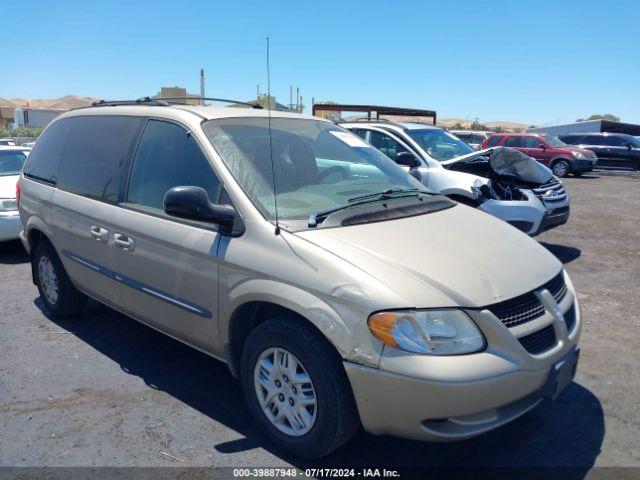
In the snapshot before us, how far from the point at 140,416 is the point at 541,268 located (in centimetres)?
257

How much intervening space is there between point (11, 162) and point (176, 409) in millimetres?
7070

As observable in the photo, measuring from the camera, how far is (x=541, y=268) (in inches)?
126

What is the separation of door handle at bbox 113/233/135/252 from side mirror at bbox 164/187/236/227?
0.81 metres

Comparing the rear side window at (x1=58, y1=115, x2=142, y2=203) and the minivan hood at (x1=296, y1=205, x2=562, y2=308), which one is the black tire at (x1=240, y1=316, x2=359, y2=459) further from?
the rear side window at (x1=58, y1=115, x2=142, y2=203)

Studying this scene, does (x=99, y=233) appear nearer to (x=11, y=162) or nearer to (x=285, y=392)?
(x=285, y=392)

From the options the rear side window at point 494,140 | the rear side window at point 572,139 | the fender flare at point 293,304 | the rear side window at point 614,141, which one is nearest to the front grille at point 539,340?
the fender flare at point 293,304

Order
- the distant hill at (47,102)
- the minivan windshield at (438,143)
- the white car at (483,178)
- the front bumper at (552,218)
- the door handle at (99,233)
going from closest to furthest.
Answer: the door handle at (99,233)
the white car at (483,178)
the front bumper at (552,218)
the minivan windshield at (438,143)
the distant hill at (47,102)

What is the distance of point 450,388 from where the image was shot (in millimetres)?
2541

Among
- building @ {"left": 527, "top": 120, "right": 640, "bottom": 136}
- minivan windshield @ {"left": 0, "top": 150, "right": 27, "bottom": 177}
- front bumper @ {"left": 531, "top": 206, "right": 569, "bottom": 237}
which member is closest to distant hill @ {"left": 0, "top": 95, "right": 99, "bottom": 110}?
building @ {"left": 527, "top": 120, "right": 640, "bottom": 136}

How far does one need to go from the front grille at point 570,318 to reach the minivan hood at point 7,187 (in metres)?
7.01

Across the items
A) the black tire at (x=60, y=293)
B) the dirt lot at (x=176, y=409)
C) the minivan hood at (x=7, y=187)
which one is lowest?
the dirt lot at (x=176, y=409)

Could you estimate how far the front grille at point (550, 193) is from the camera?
765 centimetres

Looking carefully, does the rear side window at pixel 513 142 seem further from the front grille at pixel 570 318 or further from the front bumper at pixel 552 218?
the front grille at pixel 570 318

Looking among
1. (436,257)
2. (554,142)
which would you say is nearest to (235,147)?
(436,257)
